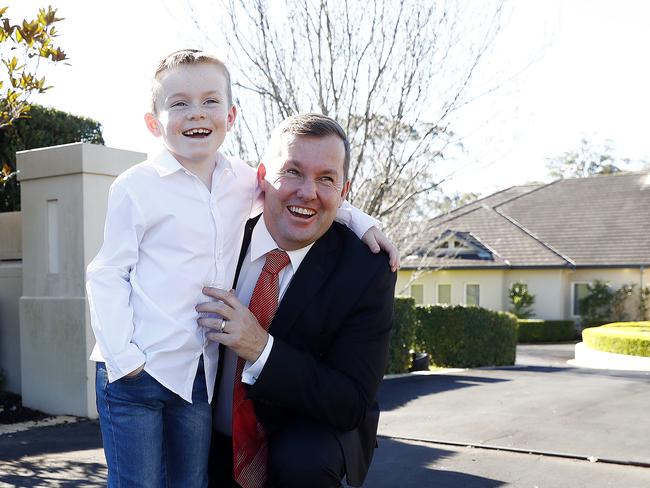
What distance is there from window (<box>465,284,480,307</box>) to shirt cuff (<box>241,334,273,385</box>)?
2939 centimetres

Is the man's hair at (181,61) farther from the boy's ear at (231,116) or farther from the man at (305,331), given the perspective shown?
the man at (305,331)

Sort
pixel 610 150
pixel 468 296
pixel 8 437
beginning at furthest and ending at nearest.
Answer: pixel 610 150 < pixel 468 296 < pixel 8 437

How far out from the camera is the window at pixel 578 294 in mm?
30203

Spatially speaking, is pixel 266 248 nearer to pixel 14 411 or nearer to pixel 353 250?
pixel 353 250

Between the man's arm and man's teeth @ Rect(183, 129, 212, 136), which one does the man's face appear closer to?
man's teeth @ Rect(183, 129, 212, 136)

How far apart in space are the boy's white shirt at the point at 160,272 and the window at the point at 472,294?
96.2ft

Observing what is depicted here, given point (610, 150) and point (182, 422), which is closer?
point (182, 422)

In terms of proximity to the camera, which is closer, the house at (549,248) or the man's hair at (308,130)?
the man's hair at (308,130)

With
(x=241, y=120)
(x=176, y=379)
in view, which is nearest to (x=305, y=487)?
(x=176, y=379)

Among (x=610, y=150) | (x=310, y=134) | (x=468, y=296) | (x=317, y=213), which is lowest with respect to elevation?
(x=468, y=296)

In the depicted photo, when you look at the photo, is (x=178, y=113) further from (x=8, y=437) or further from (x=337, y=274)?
(x=8, y=437)

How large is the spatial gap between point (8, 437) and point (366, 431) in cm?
442

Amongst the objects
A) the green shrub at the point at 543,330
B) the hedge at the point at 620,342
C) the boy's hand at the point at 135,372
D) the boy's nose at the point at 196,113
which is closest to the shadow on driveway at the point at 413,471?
the boy's hand at the point at 135,372

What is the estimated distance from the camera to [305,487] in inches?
114
